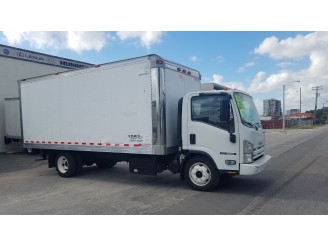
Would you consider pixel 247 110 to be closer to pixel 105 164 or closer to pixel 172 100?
pixel 172 100

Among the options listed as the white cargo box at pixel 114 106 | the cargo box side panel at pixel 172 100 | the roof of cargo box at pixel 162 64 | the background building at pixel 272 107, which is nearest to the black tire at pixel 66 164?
the white cargo box at pixel 114 106

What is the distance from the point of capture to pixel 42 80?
985 centimetres

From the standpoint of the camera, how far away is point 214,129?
6.77m

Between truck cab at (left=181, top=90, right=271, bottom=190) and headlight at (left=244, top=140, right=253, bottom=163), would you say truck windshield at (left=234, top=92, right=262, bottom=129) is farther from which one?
headlight at (left=244, top=140, right=253, bottom=163)

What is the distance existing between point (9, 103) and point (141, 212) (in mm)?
15497

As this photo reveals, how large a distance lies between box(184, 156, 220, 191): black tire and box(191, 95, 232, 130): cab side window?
3.26 ft

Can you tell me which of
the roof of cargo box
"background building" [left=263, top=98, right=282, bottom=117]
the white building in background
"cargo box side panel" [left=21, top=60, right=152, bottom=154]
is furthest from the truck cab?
"background building" [left=263, top=98, right=282, bottom=117]

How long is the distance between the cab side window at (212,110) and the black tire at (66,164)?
4.68m

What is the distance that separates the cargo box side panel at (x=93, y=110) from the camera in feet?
24.3

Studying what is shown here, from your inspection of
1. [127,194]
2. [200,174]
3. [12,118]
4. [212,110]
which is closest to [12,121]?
[12,118]

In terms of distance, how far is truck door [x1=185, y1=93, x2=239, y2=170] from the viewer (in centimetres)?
657

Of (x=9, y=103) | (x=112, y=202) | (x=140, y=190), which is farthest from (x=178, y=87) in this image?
(x=9, y=103)

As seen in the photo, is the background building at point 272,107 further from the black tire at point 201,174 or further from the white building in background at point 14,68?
the black tire at point 201,174

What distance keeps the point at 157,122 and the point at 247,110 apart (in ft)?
7.67
